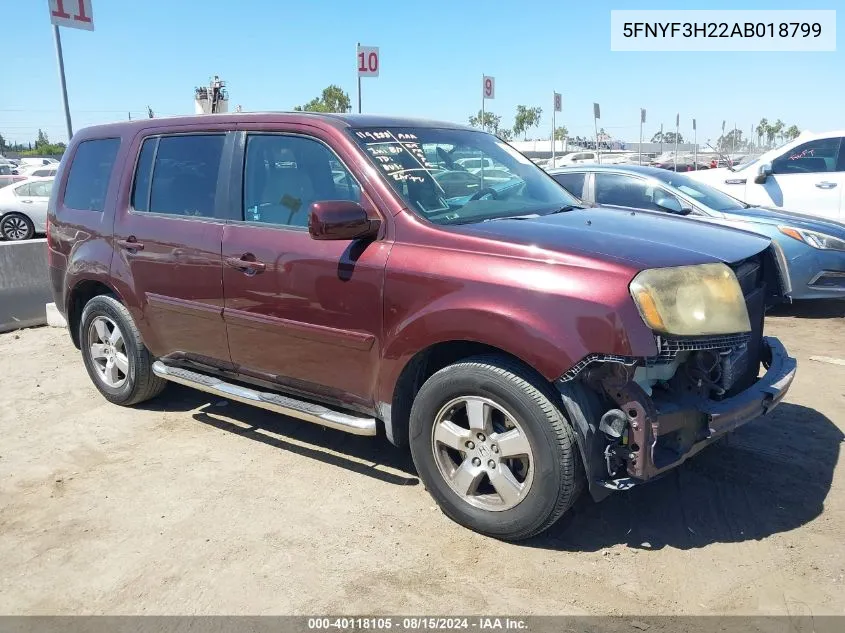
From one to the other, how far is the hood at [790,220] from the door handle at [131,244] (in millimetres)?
5598

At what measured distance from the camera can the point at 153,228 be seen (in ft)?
14.8

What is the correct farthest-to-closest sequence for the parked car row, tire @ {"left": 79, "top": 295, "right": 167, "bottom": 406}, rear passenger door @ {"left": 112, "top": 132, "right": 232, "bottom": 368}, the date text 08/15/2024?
the parked car row → tire @ {"left": 79, "top": 295, "right": 167, "bottom": 406} → rear passenger door @ {"left": 112, "top": 132, "right": 232, "bottom": 368} → the date text 08/15/2024

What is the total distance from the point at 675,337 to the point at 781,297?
4.17 feet

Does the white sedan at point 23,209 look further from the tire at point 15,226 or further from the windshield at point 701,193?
the windshield at point 701,193

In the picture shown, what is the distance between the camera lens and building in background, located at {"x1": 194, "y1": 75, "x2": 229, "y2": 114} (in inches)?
227

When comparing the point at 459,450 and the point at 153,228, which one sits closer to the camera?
the point at 459,450

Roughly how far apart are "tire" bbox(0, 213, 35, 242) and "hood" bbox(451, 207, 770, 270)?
1514 centimetres

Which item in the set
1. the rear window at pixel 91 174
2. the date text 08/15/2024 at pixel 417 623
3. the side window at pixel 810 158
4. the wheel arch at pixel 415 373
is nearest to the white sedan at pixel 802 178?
the side window at pixel 810 158

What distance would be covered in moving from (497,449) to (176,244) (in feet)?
7.90

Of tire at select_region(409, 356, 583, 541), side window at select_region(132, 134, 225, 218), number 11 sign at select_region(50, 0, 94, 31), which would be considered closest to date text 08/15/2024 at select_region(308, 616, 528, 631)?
tire at select_region(409, 356, 583, 541)

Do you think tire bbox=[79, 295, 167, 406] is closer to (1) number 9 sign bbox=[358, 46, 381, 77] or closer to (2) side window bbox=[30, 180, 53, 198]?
(1) number 9 sign bbox=[358, 46, 381, 77]

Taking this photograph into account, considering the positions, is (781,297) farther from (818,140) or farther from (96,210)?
(818,140)

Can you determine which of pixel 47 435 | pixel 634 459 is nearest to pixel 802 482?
pixel 634 459

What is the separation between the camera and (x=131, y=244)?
464 cm
